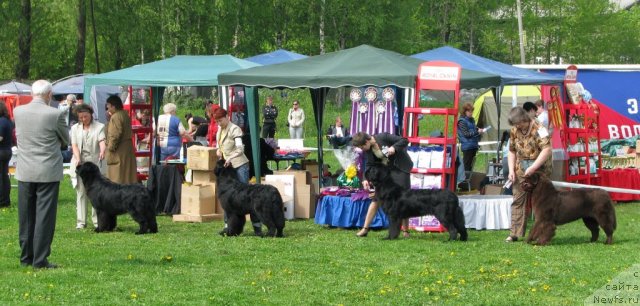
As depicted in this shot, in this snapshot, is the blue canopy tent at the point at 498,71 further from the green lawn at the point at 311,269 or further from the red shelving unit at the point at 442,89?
the green lawn at the point at 311,269

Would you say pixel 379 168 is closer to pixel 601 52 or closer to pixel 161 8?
pixel 161 8

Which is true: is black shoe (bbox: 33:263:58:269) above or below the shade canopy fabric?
below

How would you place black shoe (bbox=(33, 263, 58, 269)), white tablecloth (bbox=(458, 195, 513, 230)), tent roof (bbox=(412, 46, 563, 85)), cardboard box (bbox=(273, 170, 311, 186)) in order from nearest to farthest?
1. black shoe (bbox=(33, 263, 58, 269))
2. white tablecloth (bbox=(458, 195, 513, 230))
3. cardboard box (bbox=(273, 170, 311, 186))
4. tent roof (bbox=(412, 46, 563, 85))

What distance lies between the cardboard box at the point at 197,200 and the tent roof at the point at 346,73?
1.50 metres

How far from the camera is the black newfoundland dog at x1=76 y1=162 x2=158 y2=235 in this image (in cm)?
1224

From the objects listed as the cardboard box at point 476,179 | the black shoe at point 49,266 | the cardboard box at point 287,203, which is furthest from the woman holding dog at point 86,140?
the cardboard box at point 476,179

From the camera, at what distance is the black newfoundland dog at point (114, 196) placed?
→ 12.2 m

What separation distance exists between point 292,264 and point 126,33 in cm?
3568

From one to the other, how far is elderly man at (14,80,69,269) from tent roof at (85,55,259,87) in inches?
264

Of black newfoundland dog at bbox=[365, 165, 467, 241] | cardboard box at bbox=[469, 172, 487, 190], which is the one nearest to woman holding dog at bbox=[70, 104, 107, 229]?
black newfoundland dog at bbox=[365, 165, 467, 241]

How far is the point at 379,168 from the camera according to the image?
1170cm

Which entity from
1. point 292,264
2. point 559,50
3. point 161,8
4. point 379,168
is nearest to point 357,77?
point 379,168

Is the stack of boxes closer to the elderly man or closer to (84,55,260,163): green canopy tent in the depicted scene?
(84,55,260,163): green canopy tent

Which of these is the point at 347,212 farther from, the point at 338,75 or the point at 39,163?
the point at 39,163
